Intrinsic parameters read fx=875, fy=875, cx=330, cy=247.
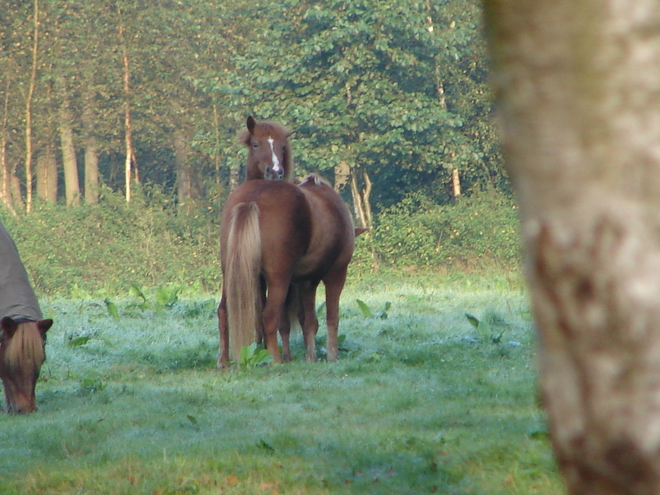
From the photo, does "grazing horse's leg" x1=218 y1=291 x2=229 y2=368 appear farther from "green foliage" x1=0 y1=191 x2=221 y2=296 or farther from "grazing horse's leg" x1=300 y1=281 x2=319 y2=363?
"green foliage" x1=0 y1=191 x2=221 y2=296

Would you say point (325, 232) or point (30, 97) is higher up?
point (30, 97)

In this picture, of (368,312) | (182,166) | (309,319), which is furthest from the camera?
(182,166)

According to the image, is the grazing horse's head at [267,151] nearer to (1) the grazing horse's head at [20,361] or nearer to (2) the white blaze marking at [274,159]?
(2) the white blaze marking at [274,159]

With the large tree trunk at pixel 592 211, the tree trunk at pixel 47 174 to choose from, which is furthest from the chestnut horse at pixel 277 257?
the tree trunk at pixel 47 174

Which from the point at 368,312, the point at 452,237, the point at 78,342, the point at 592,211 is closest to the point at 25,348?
the point at 78,342

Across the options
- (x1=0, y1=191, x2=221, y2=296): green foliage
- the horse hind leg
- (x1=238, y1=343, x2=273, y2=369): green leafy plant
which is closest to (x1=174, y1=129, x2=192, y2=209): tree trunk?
(x1=0, y1=191, x2=221, y2=296): green foliage

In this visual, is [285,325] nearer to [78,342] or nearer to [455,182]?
[78,342]

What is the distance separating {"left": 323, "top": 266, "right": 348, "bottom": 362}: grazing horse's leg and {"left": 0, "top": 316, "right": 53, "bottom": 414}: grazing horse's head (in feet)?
9.39

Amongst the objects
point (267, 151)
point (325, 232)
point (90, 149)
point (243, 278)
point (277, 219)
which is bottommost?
point (243, 278)

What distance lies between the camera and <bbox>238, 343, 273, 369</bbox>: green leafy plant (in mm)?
7320

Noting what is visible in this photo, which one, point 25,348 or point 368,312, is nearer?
point 25,348

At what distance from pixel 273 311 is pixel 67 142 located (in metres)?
18.4

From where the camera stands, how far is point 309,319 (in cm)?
833

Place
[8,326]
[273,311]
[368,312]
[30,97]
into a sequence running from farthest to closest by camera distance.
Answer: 1. [30,97]
2. [368,312]
3. [273,311]
4. [8,326]
